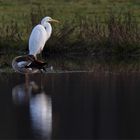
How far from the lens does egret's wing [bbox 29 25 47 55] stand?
24281 millimetres

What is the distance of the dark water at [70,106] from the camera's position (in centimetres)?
1311

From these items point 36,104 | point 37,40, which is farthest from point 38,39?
point 36,104

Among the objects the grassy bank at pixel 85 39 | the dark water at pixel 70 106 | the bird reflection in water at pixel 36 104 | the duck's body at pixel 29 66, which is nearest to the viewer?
the dark water at pixel 70 106

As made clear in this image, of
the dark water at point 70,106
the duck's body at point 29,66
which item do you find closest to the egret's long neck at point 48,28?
the duck's body at point 29,66

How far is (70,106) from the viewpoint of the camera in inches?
614

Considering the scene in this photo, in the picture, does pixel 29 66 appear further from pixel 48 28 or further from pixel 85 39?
pixel 85 39

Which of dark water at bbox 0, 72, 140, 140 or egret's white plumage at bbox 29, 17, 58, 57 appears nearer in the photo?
dark water at bbox 0, 72, 140, 140

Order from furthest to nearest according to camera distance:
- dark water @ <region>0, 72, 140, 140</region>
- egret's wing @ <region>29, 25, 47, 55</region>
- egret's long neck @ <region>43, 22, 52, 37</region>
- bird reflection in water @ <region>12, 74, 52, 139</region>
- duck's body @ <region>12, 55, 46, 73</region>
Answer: egret's long neck @ <region>43, 22, 52, 37</region> → egret's wing @ <region>29, 25, 47, 55</region> → duck's body @ <region>12, 55, 46, 73</region> → bird reflection in water @ <region>12, 74, 52, 139</region> → dark water @ <region>0, 72, 140, 140</region>

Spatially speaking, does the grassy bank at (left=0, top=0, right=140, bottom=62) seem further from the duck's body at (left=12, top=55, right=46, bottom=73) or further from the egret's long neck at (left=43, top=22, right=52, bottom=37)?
the duck's body at (left=12, top=55, right=46, bottom=73)

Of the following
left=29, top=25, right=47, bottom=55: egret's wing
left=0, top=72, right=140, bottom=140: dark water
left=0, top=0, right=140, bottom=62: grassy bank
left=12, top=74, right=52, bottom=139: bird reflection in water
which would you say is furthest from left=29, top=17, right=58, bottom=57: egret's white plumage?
left=12, top=74, right=52, bottom=139: bird reflection in water

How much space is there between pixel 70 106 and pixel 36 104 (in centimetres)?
82

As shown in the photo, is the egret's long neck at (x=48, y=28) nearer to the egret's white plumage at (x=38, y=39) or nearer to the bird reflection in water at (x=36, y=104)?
the egret's white plumage at (x=38, y=39)

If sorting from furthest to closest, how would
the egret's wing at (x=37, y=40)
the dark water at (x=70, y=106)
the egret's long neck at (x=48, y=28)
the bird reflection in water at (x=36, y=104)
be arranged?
1. the egret's long neck at (x=48, y=28)
2. the egret's wing at (x=37, y=40)
3. the bird reflection in water at (x=36, y=104)
4. the dark water at (x=70, y=106)

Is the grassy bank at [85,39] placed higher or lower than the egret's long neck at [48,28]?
lower
